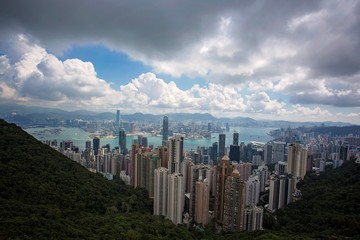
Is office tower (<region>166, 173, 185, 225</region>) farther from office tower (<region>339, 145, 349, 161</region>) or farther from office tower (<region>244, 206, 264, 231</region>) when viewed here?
office tower (<region>339, 145, 349, 161</region>)

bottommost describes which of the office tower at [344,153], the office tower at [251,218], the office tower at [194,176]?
the office tower at [251,218]

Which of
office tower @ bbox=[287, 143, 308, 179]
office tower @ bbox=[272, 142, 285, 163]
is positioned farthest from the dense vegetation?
office tower @ bbox=[272, 142, 285, 163]

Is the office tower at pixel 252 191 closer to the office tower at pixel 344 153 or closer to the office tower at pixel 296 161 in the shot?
the office tower at pixel 296 161

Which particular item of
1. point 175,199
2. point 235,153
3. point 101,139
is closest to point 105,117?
point 101,139

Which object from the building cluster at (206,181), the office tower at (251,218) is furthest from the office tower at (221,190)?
the office tower at (251,218)

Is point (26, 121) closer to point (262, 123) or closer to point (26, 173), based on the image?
point (26, 173)

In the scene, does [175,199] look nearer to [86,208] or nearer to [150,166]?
[86,208]
